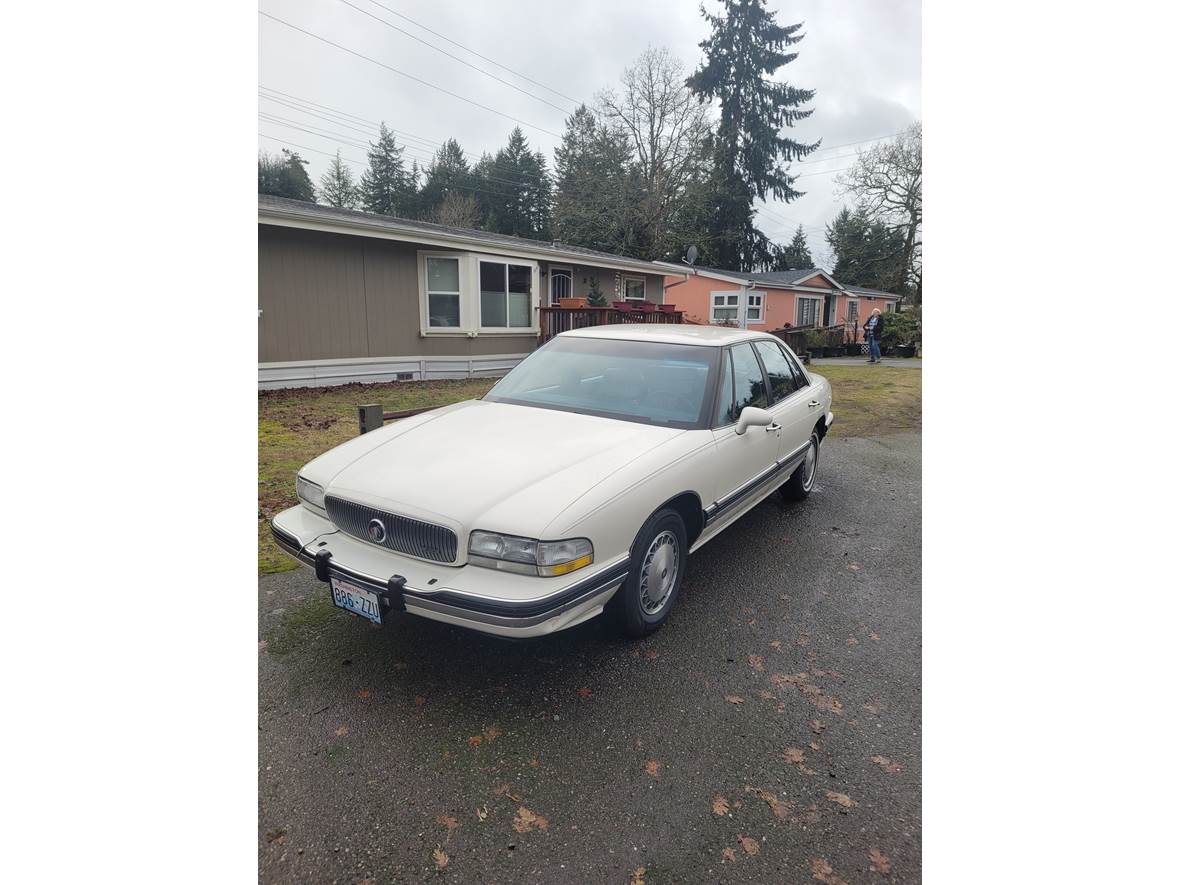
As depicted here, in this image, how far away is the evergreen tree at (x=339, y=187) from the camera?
51.2 meters

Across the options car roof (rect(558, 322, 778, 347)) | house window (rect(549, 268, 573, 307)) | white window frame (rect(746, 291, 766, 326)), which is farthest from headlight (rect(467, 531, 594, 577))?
white window frame (rect(746, 291, 766, 326))

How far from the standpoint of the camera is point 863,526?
502 centimetres

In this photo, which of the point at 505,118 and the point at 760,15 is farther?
the point at 505,118

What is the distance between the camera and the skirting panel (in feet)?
34.6

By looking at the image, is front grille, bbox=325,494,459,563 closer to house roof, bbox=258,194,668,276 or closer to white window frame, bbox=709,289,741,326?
house roof, bbox=258,194,668,276

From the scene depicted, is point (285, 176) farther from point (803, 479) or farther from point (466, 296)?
point (803, 479)

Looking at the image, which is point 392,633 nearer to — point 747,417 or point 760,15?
point 747,417

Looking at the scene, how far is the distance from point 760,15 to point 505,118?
62.1 feet

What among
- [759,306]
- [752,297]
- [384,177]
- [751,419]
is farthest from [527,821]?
[384,177]

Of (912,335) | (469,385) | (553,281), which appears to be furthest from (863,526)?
(912,335)

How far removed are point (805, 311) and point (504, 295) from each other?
23.6m

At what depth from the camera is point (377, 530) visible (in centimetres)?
277

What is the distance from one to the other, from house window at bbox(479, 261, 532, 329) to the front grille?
1120cm

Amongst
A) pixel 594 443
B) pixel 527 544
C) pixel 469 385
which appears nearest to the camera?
pixel 527 544
